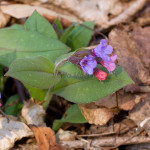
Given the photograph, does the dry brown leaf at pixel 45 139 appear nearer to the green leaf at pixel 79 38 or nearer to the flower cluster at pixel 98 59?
the flower cluster at pixel 98 59

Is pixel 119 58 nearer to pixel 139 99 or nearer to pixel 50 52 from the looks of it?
pixel 139 99

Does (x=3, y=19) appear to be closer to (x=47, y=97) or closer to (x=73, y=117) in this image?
(x=47, y=97)


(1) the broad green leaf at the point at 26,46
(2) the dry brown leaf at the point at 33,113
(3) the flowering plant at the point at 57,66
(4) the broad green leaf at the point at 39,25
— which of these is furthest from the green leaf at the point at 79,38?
(2) the dry brown leaf at the point at 33,113

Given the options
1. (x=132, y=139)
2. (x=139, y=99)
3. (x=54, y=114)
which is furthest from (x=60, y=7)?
(x=132, y=139)

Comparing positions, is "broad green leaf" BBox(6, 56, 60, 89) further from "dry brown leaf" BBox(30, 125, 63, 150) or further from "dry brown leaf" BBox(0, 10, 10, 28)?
"dry brown leaf" BBox(0, 10, 10, 28)

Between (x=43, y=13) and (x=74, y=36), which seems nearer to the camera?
(x=74, y=36)
